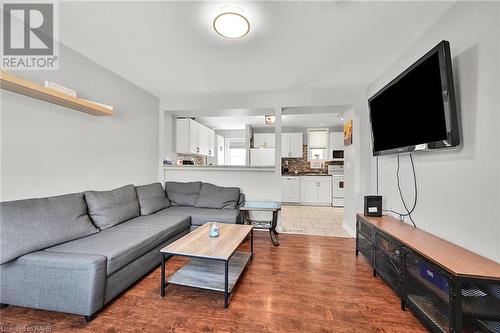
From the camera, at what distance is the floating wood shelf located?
1.63 meters

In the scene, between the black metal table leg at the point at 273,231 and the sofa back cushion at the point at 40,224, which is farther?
the black metal table leg at the point at 273,231

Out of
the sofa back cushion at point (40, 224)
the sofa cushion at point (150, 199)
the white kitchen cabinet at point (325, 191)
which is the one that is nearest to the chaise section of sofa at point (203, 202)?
the sofa cushion at point (150, 199)

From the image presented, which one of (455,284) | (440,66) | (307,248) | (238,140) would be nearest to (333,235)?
(307,248)

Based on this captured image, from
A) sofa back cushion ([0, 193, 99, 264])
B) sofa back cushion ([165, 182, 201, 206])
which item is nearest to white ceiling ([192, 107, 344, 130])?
sofa back cushion ([165, 182, 201, 206])

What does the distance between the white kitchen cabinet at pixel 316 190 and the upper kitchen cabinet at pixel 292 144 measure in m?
0.87

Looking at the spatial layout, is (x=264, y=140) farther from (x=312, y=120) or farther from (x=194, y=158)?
(x=194, y=158)

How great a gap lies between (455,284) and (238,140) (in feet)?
21.8

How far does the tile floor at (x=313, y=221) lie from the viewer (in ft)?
12.4

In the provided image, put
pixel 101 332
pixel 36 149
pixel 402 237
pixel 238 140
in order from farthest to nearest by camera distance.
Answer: pixel 238 140 → pixel 36 149 → pixel 402 237 → pixel 101 332

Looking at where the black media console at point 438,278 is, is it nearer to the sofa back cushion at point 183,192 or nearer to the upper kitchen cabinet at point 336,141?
the sofa back cushion at point 183,192

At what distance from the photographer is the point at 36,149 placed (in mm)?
2016

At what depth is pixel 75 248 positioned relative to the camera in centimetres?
175

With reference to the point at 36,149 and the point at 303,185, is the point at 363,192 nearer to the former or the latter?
the point at 303,185

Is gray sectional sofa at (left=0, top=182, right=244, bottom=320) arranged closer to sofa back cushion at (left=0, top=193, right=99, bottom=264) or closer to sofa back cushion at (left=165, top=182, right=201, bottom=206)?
sofa back cushion at (left=0, top=193, right=99, bottom=264)
